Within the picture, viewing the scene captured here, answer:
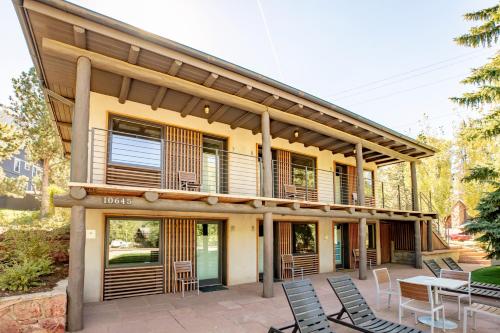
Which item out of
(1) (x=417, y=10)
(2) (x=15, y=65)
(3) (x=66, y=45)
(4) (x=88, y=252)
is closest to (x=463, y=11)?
(1) (x=417, y=10)

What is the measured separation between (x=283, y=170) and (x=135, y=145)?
221 inches

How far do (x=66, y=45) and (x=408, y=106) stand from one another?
96.0ft

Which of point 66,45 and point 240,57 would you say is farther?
point 240,57

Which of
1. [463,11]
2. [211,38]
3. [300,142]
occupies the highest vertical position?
[211,38]

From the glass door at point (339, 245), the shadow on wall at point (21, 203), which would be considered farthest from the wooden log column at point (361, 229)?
the shadow on wall at point (21, 203)

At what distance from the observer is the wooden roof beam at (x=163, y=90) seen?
22.2 ft

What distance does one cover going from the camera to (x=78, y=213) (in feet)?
18.6

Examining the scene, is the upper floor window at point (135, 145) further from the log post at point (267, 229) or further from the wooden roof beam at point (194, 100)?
the log post at point (267, 229)

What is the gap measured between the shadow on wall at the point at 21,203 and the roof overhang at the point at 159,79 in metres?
13.7

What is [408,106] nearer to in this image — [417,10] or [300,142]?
[417,10]

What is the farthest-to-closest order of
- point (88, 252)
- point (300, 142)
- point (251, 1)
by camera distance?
point (251, 1), point (300, 142), point (88, 252)

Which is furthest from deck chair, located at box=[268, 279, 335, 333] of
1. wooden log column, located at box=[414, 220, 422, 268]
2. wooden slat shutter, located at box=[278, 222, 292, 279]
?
wooden log column, located at box=[414, 220, 422, 268]

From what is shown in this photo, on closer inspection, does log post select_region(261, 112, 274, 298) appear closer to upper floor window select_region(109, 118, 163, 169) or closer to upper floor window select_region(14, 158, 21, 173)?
upper floor window select_region(109, 118, 163, 169)

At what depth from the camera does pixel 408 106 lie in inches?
1126
